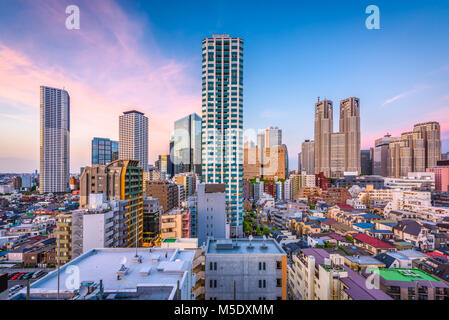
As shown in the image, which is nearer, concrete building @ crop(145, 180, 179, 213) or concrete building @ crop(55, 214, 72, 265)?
concrete building @ crop(55, 214, 72, 265)

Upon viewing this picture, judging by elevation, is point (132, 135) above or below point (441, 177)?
above

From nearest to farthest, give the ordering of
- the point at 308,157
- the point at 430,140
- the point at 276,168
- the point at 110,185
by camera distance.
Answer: the point at 110,185, the point at 430,140, the point at 276,168, the point at 308,157

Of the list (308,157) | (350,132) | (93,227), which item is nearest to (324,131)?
(350,132)

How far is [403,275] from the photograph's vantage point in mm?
6852

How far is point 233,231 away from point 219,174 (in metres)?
4.43

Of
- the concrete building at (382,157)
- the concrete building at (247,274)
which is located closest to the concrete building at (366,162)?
the concrete building at (382,157)

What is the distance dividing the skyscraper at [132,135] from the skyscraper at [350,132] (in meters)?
35.2

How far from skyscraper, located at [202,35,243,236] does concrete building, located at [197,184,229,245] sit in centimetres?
510

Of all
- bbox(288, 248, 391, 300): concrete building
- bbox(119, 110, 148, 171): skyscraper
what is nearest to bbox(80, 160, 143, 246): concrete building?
bbox(288, 248, 391, 300): concrete building

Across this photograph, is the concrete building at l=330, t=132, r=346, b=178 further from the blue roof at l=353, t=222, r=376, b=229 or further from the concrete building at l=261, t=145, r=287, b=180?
the blue roof at l=353, t=222, r=376, b=229

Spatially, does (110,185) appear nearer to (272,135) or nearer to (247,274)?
(247,274)

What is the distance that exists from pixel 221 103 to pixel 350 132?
27904 millimetres

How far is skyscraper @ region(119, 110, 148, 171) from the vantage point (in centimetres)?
4231
